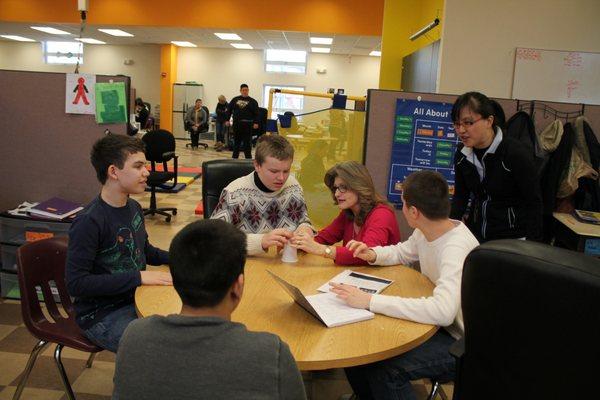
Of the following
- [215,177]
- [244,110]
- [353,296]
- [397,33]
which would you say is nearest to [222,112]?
[244,110]

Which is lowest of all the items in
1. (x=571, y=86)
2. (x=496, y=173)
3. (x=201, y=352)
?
(x=201, y=352)

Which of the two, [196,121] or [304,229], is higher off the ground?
[196,121]

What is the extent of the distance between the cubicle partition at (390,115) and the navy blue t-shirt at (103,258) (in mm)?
1709

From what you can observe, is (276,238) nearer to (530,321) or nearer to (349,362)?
(349,362)

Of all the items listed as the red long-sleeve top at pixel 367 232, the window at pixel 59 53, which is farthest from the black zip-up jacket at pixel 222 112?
the red long-sleeve top at pixel 367 232

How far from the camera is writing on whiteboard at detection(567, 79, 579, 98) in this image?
4793mm

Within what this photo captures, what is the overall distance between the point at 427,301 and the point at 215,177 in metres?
1.42

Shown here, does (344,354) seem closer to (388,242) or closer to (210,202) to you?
(388,242)

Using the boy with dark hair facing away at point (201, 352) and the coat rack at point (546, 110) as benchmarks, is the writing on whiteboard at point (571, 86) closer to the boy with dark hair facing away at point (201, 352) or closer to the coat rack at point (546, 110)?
the coat rack at point (546, 110)

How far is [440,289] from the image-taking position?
62.0 inches

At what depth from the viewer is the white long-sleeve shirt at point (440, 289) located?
4.98 feet

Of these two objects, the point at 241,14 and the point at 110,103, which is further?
the point at 241,14

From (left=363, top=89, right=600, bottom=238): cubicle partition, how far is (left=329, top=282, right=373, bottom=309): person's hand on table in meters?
1.78

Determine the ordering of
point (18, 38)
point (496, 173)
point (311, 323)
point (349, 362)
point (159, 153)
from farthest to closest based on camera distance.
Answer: point (18, 38)
point (159, 153)
point (496, 173)
point (311, 323)
point (349, 362)
